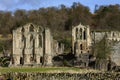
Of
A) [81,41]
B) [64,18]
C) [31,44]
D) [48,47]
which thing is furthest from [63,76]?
[64,18]

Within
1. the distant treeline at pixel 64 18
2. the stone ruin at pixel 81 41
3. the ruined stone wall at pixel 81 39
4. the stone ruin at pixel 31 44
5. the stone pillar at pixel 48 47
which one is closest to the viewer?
the stone pillar at pixel 48 47

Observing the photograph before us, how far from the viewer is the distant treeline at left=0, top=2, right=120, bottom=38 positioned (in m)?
140

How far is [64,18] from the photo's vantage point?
5876 inches

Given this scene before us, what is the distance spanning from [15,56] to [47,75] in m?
44.0

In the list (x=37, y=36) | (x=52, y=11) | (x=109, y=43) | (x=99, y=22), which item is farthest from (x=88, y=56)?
(x=52, y=11)

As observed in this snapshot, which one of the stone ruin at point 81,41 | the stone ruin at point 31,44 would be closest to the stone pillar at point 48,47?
the stone ruin at point 31,44

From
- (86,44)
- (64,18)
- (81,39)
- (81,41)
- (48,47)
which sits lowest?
(48,47)

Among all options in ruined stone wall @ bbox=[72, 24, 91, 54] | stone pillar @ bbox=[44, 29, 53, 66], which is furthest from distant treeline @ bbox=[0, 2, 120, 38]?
stone pillar @ bbox=[44, 29, 53, 66]

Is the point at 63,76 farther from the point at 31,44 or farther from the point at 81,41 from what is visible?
the point at 81,41

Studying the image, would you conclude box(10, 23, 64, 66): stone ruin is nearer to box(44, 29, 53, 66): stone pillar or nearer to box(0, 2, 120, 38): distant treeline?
box(44, 29, 53, 66): stone pillar

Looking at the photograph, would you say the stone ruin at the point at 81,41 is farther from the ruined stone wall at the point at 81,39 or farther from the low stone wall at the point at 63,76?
the low stone wall at the point at 63,76

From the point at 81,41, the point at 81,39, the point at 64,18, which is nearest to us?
the point at 81,41

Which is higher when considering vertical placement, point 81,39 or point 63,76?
point 81,39

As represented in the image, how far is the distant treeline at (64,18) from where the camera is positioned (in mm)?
140250
